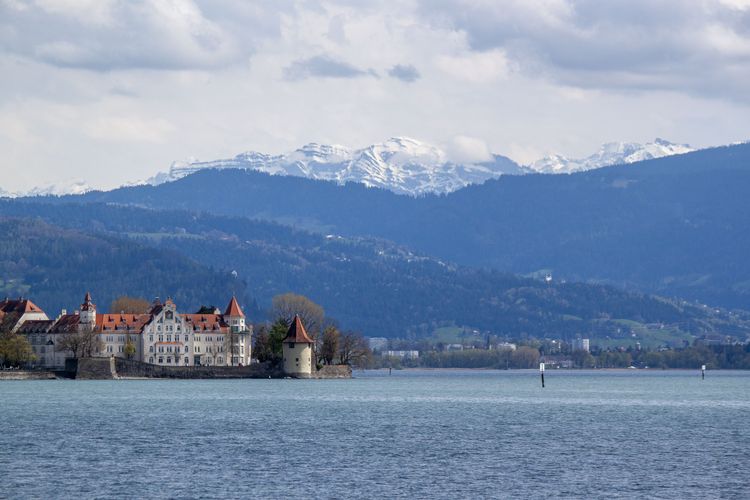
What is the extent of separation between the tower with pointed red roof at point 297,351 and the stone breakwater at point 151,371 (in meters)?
1.45

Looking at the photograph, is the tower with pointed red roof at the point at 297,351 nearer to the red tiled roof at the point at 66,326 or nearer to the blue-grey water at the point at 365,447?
the red tiled roof at the point at 66,326

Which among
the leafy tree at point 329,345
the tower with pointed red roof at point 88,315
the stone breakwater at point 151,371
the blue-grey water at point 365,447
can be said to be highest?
the tower with pointed red roof at point 88,315

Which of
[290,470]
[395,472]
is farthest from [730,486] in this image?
[290,470]

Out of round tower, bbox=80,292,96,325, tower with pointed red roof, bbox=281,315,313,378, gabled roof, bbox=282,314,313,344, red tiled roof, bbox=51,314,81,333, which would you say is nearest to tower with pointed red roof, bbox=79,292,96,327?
round tower, bbox=80,292,96,325

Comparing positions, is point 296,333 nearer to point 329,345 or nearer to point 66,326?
point 329,345

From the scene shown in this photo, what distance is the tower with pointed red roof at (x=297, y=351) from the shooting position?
179625mm

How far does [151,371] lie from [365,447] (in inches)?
4114

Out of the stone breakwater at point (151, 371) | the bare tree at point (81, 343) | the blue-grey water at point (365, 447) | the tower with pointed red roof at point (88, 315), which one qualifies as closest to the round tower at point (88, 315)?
the tower with pointed red roof at point (88, 315)

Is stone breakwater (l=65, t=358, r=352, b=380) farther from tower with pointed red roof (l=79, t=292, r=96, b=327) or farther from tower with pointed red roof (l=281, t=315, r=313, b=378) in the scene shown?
tower with pointed red roof (l=79, t=292, r=96, b=327)

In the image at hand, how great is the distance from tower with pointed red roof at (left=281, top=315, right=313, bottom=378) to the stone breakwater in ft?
4.75

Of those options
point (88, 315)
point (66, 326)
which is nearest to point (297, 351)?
point (88, 315)

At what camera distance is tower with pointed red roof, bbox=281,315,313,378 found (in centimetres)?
17962

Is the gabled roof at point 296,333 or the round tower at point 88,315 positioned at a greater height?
the round tower at point 88,315

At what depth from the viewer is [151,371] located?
610 ft
